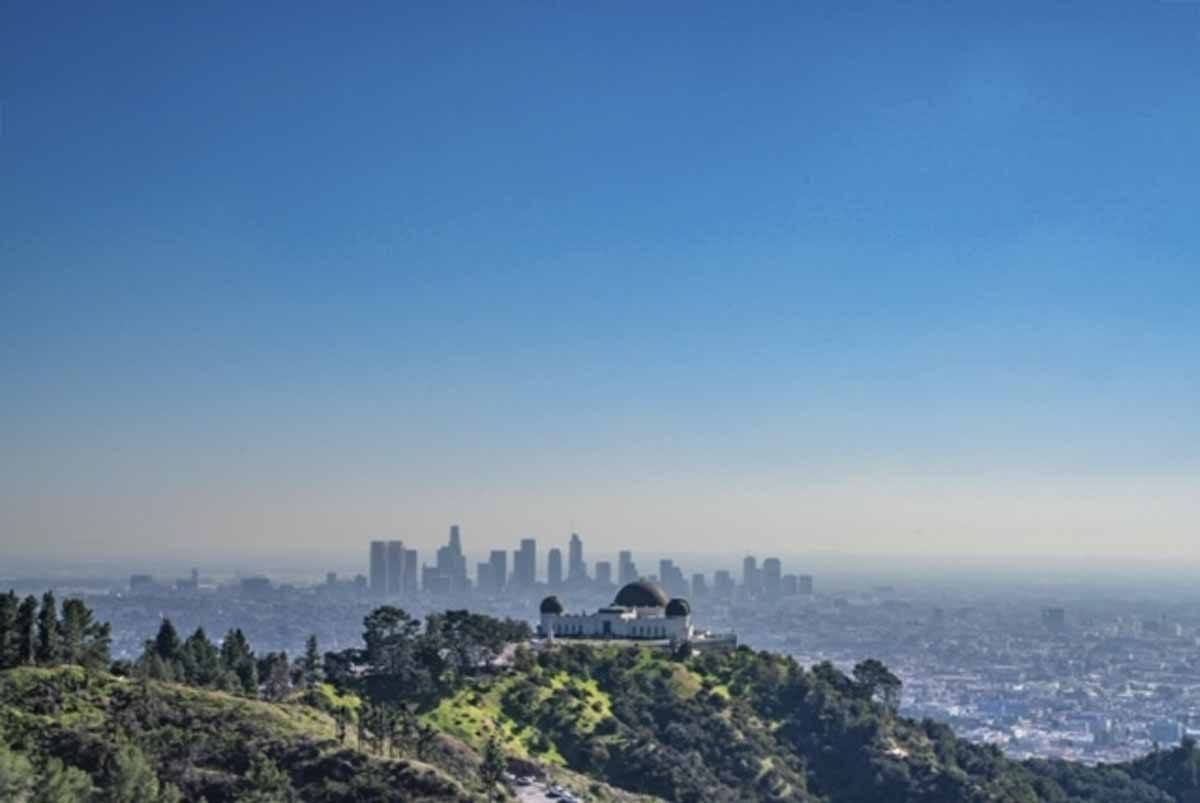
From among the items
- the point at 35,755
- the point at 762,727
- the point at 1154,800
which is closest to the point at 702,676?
the point at 762,727

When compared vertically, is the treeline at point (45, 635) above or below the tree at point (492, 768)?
above

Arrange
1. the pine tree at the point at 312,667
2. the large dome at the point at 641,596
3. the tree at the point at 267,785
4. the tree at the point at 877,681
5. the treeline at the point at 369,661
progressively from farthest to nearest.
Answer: the large dome at the point at 641,596, the tree at the point at 877,681, the pine tree at the point at 312,667, the treeline at the point at 369,661, the tree at the point at 267,785

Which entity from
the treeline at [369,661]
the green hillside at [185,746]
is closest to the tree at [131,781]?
the green hillside at [185,746]

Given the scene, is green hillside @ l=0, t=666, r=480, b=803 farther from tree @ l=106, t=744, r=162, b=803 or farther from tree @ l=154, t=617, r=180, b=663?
tree @ l=154, t=617, r=180, b=663

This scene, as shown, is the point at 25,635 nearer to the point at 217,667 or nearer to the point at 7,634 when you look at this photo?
the point at 7,634

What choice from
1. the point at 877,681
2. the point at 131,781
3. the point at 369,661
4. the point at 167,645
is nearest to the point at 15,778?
the point at 131,781

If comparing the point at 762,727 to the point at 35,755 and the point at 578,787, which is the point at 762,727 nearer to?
the point at 578,787

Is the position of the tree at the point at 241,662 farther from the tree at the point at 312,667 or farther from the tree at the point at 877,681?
the tree at the point at 877,681
